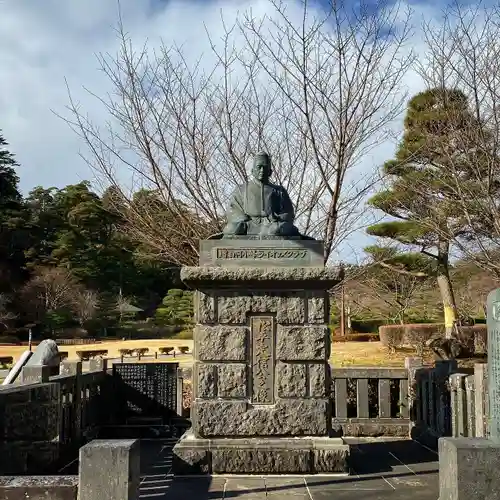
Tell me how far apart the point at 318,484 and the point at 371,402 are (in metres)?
4.12

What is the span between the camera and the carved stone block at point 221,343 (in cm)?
700

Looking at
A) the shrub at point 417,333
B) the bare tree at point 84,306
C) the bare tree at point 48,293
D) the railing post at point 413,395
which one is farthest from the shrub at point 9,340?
the railing post at point 413,395

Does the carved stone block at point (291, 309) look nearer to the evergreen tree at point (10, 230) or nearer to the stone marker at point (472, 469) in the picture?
the stone marker at point (472, 469)

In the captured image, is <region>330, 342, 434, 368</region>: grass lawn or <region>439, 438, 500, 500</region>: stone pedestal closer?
<region>439, 438, 500, 500</region>: stone pedestal

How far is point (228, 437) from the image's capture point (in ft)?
22.7

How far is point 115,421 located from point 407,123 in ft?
46.0

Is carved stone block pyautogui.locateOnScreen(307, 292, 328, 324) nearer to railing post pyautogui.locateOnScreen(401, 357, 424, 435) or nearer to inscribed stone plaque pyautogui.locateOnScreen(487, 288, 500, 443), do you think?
inscribed stone plaque pyautogui.locateOnScreen(487, 288, 500, 443)

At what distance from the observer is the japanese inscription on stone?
711cm

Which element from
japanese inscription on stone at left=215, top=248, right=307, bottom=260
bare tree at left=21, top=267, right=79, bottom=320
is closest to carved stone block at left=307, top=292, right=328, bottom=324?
japanese inscription on stone at left=215, top=248, right=307, bottom=260

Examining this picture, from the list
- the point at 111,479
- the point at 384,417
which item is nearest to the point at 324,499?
the point at 111,479

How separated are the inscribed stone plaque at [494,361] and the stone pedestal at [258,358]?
2151mm

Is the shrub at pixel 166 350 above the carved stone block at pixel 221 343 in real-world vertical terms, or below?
below

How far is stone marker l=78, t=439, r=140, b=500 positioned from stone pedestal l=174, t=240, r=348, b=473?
3.18 metres

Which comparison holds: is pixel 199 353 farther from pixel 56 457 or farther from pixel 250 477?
pixel 56 457
